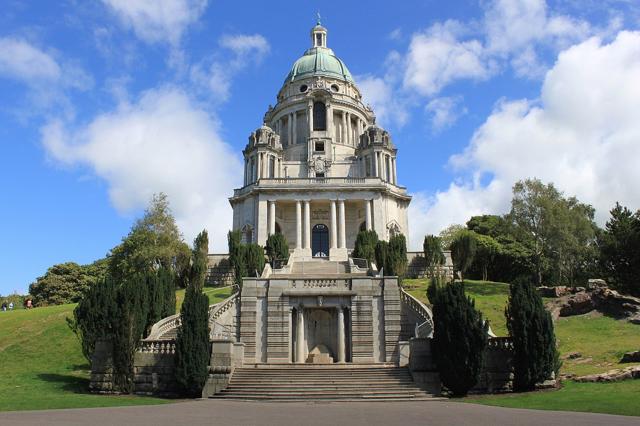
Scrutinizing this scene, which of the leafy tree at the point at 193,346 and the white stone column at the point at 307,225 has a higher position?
the white stone column at the point at 307,225

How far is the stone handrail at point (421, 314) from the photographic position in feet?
90.4

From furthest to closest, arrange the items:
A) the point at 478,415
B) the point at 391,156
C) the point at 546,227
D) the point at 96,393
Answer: the point at 391,156
the point at 546,227
the point at 96,393
the point at 478,415

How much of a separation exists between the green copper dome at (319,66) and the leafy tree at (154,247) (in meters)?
38.0

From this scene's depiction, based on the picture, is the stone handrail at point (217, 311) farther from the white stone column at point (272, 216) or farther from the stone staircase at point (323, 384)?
the white stone column at point (272, 216)

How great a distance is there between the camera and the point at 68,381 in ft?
80.2

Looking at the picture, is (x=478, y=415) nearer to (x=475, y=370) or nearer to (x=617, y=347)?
(x=475, y=370)

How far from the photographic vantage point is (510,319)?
75.6ft

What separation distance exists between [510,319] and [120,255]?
132 ft

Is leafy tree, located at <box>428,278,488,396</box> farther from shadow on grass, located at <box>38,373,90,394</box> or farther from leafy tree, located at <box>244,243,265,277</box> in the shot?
leafy tree, located at <box>244,243,265,277</box>

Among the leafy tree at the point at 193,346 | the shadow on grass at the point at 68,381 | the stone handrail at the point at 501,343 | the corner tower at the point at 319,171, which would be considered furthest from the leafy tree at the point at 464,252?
the shadow on grass at the point at 68,381

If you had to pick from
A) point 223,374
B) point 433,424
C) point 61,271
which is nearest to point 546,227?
point 223,374

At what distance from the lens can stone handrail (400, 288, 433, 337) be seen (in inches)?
1085

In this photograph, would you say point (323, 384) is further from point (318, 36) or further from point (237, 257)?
point (318, 36)

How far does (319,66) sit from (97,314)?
64119 mm
